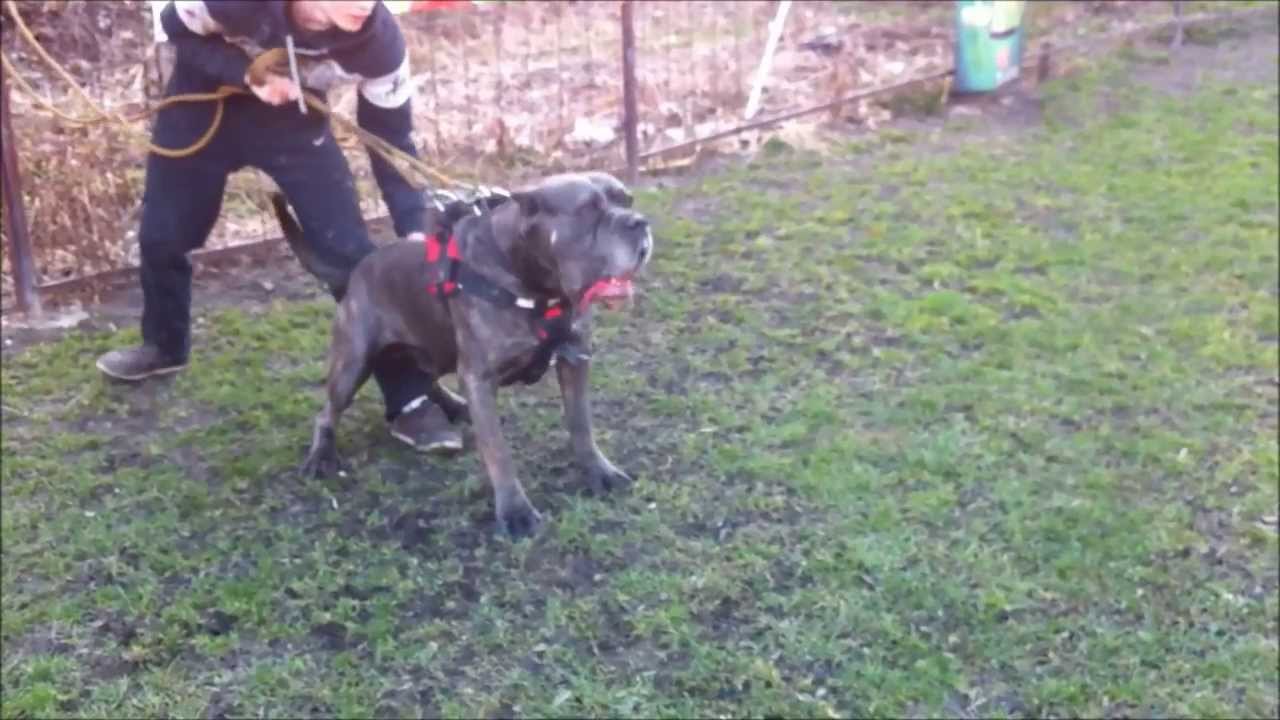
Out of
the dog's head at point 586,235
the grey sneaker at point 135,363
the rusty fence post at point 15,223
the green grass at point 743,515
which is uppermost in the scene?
the dog's head at point 586,235

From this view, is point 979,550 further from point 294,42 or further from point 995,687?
point 294,42

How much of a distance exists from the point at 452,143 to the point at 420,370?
2.77 meters

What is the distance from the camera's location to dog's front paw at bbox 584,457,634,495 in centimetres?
443

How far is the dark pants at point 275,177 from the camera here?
4652mm

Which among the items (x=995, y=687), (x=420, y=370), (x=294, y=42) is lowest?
(x=995, y=687)

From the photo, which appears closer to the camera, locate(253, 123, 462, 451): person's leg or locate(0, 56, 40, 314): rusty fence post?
locate(253, 123, 462, 451): person's leg

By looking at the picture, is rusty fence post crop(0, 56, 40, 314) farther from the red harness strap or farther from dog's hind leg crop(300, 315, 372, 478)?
the red harness strap

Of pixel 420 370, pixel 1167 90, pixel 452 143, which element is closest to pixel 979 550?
pixel 420 370

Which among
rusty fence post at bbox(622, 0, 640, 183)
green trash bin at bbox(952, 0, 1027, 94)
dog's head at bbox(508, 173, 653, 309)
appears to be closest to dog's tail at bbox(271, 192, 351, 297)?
dog's head at bbox(508, 173, 653, 309)

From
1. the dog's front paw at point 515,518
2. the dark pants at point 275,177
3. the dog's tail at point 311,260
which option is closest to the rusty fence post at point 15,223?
the dark pants at point 275,177

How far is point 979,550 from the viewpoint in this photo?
4.14 metres

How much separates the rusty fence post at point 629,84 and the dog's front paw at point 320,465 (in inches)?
127

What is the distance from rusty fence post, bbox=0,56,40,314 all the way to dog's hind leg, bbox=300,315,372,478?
1965 mm

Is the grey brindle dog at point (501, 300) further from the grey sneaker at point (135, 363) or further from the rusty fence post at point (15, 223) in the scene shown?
the rusty fence post at point (15, 223)
